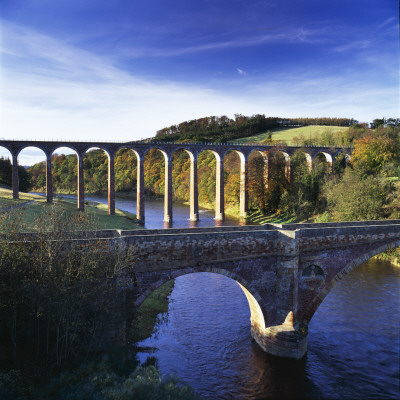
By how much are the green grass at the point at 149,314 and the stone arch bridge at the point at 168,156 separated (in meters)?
25.7

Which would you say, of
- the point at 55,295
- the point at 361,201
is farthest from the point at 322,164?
the point at 55,295

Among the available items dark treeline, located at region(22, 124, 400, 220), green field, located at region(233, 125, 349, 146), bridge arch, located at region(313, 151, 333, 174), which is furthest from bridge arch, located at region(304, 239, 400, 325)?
green field, located at region(233, 125, 349, 146)

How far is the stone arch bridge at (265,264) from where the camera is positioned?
531 inches

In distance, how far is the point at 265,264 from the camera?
15.6 m

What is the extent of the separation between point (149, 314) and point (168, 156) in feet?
111

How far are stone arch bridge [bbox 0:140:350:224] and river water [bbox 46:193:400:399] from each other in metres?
27.2

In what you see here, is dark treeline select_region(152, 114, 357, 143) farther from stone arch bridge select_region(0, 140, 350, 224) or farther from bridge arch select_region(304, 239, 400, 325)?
bridge arch select_region(304, 239, 400, 325)

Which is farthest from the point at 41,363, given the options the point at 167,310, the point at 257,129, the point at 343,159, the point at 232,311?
the point at 257,129

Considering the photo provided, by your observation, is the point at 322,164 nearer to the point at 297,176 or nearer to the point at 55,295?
the point at 297,176

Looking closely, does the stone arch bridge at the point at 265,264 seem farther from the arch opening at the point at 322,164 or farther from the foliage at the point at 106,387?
the arch opening at the point at 322,164

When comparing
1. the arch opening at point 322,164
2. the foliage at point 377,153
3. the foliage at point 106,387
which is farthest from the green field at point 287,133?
the foliage at point 106,387

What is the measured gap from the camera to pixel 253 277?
1540cm

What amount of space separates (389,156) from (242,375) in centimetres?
4198

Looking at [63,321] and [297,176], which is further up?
[297,176]
